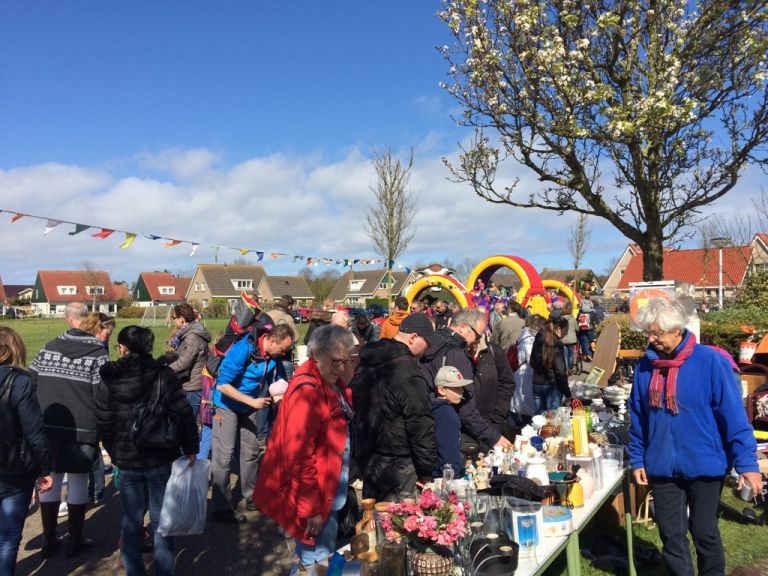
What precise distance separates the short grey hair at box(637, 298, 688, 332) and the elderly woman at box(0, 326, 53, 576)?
3387 mm

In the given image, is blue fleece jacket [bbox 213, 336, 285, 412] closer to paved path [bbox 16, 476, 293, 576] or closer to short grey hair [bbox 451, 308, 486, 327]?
paved path [bbox 16, 476, 293, 576]

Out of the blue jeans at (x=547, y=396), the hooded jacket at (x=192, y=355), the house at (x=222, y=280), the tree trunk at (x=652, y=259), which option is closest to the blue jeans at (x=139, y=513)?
the hooded jacket at (x=192, y=355)

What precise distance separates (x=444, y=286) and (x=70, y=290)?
65.8 metres

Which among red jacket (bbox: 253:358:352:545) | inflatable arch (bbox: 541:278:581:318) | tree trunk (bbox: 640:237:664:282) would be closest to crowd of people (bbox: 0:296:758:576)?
red jacket (bbox: 253:358:352:545)

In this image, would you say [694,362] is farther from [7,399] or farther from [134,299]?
[134,299]

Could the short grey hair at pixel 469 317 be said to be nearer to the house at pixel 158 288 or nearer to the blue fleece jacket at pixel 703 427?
the blue fleece jacket at pixel 703 427

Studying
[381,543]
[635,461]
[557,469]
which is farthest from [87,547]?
[635,461]

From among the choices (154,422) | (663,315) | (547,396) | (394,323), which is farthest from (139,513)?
(547,396)

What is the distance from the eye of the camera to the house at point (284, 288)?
6175 centimetres

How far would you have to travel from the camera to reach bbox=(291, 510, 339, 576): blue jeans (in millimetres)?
2719

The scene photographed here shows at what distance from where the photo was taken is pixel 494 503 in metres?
2.69

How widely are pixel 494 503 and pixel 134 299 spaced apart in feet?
239

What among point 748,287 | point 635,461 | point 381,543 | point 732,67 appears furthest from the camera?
point 748,287

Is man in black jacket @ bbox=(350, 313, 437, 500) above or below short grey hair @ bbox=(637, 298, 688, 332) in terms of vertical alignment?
below
